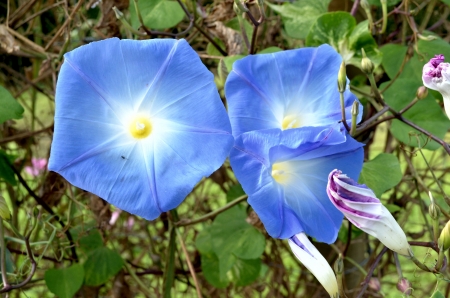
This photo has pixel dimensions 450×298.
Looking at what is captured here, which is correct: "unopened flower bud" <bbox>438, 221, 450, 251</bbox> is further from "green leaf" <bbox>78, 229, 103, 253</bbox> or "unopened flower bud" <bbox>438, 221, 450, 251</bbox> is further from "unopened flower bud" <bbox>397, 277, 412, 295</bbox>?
"green leaf" <bbox>78, 229, 103, 253</bbox>

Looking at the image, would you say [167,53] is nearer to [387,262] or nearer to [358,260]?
[358,260]

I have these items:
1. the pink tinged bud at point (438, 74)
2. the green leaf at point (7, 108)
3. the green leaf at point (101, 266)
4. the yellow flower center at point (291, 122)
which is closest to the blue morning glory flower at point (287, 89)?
the yellow flower center at point (291, 122)

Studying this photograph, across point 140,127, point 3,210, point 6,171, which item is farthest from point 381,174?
point 6,171

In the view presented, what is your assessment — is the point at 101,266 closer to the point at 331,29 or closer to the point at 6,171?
the point at 6,171

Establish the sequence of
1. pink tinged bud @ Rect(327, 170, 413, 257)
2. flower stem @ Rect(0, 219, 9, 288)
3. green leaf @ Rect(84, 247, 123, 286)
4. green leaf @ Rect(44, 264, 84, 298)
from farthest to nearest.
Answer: green leaf @ Rect(84, 247, 123, 286), green leaf @ Rect(44, 264, 84, 298), flower stem @ Rect(0, 219, 9, 288), pink tinged bud @ Rect(327, 170, 413, 257)

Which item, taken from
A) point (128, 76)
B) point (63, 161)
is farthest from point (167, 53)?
point (63, 161)

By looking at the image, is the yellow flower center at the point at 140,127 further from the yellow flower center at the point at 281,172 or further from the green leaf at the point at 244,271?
the green leaf at the point at 244,271

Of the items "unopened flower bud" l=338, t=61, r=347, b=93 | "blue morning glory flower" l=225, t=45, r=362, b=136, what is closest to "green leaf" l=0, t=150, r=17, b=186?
"blue morning glory flower" l=225, t=45, r=362, b=136

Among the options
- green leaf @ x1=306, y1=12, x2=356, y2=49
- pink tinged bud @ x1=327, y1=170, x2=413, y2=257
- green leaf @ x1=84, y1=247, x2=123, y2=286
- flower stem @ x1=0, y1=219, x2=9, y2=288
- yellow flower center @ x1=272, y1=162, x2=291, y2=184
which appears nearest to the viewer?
pink tinged bud @ x1=327, y1=170, x2=413, y2=257
